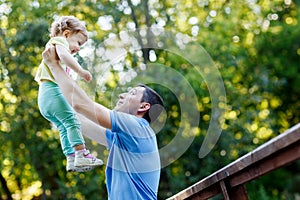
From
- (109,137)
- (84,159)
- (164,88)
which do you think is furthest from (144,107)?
(164,88)

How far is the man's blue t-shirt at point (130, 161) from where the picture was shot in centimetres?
215

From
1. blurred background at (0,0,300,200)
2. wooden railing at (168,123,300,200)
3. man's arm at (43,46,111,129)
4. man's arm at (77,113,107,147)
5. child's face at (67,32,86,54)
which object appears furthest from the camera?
blurred background at (0,0,300,200)

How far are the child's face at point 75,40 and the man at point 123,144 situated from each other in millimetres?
119

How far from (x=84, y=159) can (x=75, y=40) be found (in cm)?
56

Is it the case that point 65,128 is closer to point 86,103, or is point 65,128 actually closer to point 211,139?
point 86,103

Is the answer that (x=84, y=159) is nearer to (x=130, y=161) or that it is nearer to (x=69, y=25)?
(x=130, y=161)

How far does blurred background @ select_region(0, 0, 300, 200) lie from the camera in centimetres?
839

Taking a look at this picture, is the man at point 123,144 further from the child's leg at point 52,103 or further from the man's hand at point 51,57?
the child's leg at point 52,103

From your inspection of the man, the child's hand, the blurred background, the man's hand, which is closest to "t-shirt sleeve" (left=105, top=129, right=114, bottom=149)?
the man

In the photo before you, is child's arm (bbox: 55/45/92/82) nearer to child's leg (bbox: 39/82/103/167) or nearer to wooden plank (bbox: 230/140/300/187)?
child's leg (bbox: 39/82/103/167)

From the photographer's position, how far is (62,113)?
7.20 feet

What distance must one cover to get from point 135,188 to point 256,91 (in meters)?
8.14

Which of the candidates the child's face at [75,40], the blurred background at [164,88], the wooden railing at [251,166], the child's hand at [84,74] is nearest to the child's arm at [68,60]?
the child's hand at [84,74]

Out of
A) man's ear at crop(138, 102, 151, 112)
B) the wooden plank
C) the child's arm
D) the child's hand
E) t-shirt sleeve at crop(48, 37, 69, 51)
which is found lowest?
the wooden plank
